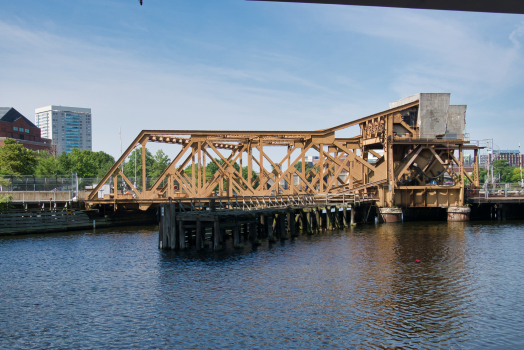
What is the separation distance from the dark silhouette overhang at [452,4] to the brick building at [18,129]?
138768 millimetres

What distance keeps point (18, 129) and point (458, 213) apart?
12492cm

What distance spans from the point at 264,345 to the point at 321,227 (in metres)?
33.2

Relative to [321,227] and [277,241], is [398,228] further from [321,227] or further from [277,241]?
[277,241]

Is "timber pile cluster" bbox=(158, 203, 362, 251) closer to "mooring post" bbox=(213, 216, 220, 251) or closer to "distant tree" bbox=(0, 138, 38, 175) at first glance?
"mooring post" bbox=(213, 216, 220, 251)

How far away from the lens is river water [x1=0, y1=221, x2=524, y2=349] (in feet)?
49.4

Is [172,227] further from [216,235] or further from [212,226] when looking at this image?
[216,235]

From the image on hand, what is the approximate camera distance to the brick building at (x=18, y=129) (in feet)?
424

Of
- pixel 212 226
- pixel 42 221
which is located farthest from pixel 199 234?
pixel 42 221

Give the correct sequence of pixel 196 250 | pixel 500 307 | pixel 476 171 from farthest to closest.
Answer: pixel 476 171
pixel 196 250
pixel 500 307

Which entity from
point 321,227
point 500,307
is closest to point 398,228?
point 321,227

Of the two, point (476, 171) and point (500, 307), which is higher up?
point (476, 171)

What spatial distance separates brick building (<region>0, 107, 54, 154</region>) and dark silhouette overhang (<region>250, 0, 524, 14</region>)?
139 m

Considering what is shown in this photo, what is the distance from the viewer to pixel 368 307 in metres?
18.1

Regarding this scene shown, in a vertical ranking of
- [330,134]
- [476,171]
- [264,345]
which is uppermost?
[330,134]
